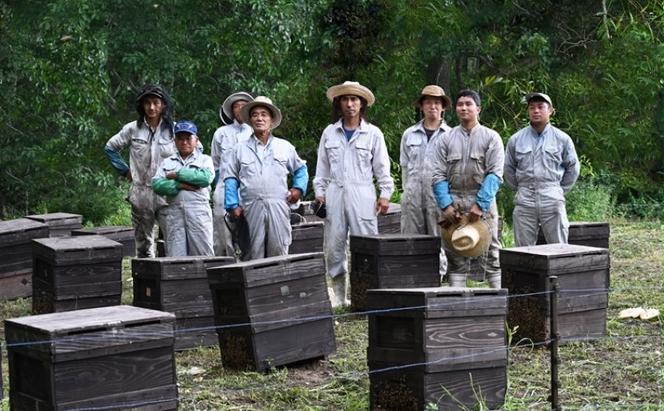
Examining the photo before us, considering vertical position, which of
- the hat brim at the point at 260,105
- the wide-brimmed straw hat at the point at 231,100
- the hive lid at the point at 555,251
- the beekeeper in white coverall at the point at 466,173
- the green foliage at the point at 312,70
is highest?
the green foliage at the point at 312,70

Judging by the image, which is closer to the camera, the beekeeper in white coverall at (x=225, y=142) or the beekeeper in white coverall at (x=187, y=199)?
the beekeeper in white coverall at (x=187, y=199)

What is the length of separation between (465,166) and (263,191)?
5.20 feet

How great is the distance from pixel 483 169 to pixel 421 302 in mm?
3172

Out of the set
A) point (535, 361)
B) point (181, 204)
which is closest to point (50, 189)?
point (181, 204)

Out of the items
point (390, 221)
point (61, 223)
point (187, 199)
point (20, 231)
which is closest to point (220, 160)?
point (187, 199)

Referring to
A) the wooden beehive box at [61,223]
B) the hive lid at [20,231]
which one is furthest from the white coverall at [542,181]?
the wooden beehive box at [61,223]

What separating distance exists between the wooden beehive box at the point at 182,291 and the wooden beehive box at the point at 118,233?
3098 mm

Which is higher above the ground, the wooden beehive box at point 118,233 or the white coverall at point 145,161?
the white coverall at point 145,161

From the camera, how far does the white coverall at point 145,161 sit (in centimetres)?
1016

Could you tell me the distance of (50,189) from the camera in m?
19.7

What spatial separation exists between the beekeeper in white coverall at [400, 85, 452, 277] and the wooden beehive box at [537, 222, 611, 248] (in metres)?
1.01

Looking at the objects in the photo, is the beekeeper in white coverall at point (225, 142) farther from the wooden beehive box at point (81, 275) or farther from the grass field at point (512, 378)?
the grass field at point (512, 378)

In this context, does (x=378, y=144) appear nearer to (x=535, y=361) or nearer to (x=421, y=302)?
(x=535, y=361)

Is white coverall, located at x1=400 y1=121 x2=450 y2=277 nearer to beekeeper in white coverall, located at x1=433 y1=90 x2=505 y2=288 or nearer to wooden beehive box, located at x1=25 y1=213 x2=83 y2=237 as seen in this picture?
beekeeper in white coverall, located at x1=433 y1=90 x2=505 y2=288
